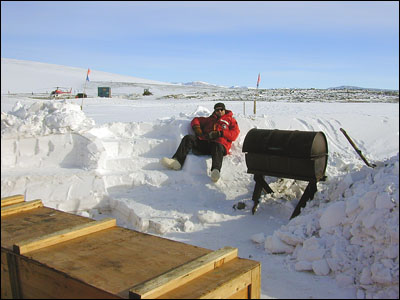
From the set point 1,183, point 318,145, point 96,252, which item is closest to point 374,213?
Answer: point 318,145

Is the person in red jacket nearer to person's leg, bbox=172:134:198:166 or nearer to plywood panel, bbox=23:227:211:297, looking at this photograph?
A: person's leg, bbox=172:134:198:166

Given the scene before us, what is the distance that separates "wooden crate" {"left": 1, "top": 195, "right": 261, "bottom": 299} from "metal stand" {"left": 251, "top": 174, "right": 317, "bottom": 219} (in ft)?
9.84

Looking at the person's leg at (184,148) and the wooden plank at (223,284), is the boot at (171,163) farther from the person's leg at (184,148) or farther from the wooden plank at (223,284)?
the wooden plank at (223,284)

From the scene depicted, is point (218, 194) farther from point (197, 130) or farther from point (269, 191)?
point (197, 130)

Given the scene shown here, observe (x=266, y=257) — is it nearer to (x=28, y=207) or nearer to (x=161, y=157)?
(x=28, y=207)

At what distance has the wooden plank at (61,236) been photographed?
210 cm

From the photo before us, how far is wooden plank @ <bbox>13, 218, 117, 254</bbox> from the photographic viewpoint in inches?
82.8

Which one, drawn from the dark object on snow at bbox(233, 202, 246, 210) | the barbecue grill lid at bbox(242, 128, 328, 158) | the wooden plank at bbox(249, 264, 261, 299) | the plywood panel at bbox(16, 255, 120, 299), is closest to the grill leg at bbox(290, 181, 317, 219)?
the barbecue grill lid at bbox(242, 128, 328, 158)

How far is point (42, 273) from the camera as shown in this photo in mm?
2045

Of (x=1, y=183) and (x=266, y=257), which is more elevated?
(x=1, y=183)

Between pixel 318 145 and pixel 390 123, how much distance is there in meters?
4.66

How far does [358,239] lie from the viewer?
3.65 meters

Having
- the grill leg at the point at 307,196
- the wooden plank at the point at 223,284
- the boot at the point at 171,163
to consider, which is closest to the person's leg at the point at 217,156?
the boot at the point at 171,163

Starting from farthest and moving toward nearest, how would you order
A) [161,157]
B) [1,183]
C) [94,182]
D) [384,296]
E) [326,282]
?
[161,157] < [94,182] < [326,282] < [384,296] < [1,183]
